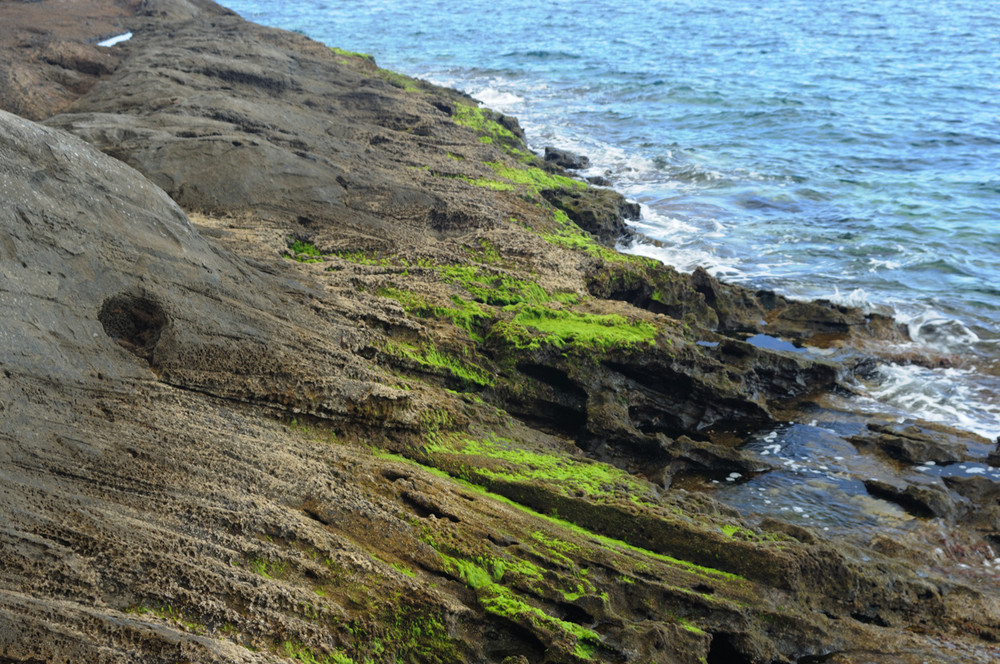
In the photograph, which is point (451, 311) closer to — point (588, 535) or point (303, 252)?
point (303, 252)

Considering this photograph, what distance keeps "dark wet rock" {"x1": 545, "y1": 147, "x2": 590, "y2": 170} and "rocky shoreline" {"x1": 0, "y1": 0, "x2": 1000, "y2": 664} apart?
11933 mm

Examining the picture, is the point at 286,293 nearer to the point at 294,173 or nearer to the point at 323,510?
the point at 323,510

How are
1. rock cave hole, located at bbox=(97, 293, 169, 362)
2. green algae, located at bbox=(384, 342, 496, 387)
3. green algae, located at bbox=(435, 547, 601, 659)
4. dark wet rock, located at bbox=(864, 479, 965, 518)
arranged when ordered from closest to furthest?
green algae, located at bbox=(435, 547, 601, 659), rock cave hole, located at bbox=(97, 293, 169, 362), green algae, located at bbox=(384, 342, 496, 387), dark wet rock, located at bbox=(864, 479, 965, 518)

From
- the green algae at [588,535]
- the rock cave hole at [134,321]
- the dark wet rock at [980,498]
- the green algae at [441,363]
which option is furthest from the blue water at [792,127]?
the rock cave hole at [134,321]

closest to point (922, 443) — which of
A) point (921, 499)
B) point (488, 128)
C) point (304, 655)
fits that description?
point (921, 499)

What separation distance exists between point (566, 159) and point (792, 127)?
1135 centimetres

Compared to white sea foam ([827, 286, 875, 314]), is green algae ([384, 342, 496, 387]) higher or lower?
higher

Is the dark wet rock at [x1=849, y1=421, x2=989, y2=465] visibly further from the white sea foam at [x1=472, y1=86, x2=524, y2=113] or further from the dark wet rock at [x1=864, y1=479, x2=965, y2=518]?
the white sea foam at [x1=472, y1=86, x2=524, y2=113]

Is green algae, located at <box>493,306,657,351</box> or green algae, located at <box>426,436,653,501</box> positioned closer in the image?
green algae, located at <box>426,436,653,501</box>

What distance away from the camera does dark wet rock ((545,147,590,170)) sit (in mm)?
26625

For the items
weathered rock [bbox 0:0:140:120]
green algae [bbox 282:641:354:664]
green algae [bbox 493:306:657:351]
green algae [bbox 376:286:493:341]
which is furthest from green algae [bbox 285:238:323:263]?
weathered rock [bbox 0:0:140:120]

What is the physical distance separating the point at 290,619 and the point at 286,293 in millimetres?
4714

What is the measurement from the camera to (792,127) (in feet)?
105

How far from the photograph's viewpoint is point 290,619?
20.4 feet
